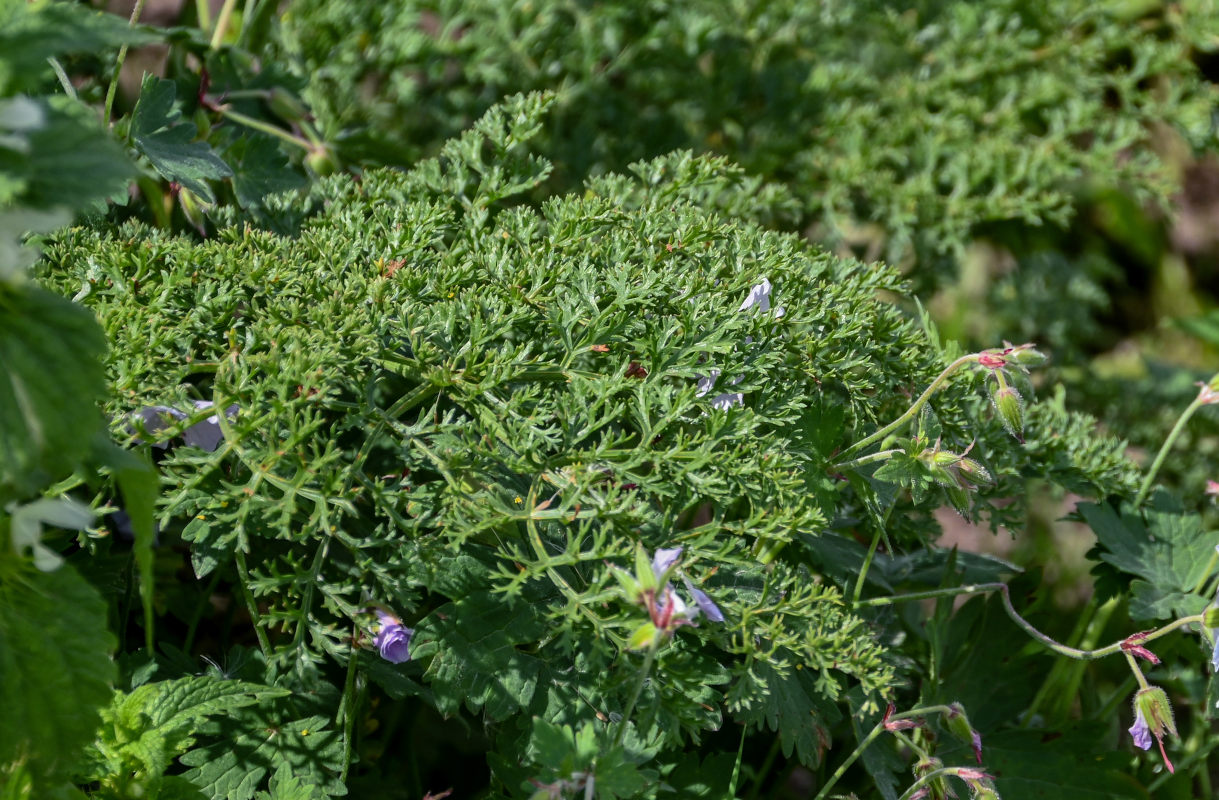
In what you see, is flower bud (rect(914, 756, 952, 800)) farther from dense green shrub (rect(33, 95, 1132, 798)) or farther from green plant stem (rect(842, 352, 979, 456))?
green plant stem (rect(842, 352, 979, 456))

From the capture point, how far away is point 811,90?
2139 mm

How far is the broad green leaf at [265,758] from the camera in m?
1.10

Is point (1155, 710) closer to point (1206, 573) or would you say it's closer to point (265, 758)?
point (1206, 573)

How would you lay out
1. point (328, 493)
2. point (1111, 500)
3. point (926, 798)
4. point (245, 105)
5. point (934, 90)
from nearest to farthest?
1. point (328, 493)
2. point (926, 798)
3. point (1111, 500)
4. point (245, 105)
5. point (934, 90)

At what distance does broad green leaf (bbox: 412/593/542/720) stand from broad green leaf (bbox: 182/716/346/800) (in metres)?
0.15

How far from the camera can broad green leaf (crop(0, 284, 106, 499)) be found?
2.33ft

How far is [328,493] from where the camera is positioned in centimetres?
96

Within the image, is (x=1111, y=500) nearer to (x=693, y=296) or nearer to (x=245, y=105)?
(x=693, y=296)

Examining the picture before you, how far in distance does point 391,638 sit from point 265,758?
0.22 metres

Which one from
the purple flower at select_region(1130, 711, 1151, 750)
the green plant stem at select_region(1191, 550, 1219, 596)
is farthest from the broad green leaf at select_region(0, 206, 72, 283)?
the green plant stem at select_region(1191, 550, 1219, 596)

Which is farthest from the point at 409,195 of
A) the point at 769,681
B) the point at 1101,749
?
the point at 1101,749

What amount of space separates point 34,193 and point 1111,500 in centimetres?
141

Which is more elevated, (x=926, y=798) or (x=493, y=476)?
(x=493, y=476)

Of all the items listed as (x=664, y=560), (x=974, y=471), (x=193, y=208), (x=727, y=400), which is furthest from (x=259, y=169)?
(x=974, y=471)
